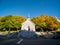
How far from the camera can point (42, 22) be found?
6359 cm

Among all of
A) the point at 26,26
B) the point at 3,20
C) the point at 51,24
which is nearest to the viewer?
the point at 26,26

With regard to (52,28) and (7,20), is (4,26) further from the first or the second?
(52,28)

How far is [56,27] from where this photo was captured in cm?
6525

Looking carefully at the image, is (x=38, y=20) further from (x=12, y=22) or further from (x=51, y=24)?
(x=12, y=22)

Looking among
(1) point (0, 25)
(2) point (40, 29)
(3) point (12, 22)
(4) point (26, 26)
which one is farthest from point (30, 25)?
(1) point (0, 25)

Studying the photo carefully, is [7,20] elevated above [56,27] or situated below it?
above

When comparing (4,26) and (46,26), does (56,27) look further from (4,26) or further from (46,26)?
(4,26)

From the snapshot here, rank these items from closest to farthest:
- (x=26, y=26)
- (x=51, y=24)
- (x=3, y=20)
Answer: (x=26, y=26), (x=51, y=24), (x=3, y=20)

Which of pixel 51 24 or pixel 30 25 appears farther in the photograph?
pixel 51 24

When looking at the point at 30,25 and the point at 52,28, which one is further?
the point at 52,28

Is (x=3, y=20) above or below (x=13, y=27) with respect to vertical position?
above

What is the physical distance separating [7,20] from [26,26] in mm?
16646

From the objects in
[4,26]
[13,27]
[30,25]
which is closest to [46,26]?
[30,25]

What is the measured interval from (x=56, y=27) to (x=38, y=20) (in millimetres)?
10623
